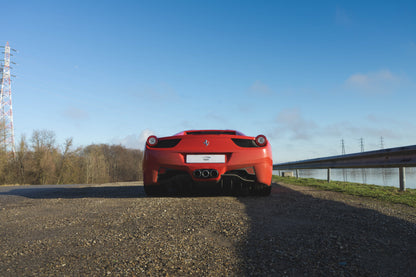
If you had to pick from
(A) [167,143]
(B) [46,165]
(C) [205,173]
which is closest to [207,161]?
(C) [205,173]

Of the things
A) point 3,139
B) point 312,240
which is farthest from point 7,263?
point 3,139

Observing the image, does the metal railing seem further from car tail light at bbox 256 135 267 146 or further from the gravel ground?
car tail light at bbox 256 135 267 146

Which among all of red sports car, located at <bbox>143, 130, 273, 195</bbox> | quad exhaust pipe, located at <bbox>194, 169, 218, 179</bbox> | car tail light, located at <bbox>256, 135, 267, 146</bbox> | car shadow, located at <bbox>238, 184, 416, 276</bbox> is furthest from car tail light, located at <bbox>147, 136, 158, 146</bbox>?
car shadow, located at <bbox>238, 184, 416, 276</bbox>

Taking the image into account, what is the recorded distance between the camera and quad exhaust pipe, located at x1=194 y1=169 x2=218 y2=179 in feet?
13.9

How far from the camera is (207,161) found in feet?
14.2

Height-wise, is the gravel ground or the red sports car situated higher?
the red sports car

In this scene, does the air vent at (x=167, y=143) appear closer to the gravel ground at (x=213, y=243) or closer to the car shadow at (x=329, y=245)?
the gravel ground at (x=213, y=243)

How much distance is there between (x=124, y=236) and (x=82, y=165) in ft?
135

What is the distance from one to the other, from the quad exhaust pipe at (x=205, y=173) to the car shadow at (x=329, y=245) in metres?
1.29

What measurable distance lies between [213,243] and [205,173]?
226 centimetres

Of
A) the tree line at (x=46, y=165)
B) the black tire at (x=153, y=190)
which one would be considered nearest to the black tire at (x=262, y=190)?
the black tire at (x=153, y=190)

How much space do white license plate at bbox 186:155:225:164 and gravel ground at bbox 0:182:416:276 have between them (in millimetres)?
1183

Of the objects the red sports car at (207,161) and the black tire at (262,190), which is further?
the black tire at (262,190)

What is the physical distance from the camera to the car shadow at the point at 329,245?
152cm
